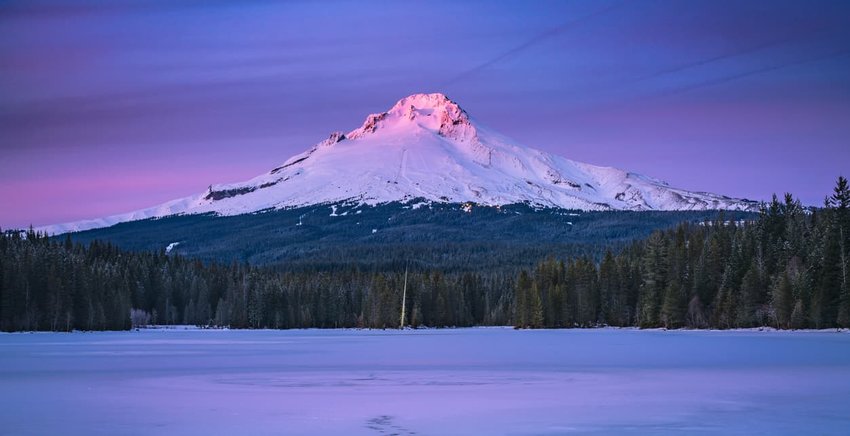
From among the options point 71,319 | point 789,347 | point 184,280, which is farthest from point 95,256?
point 789,347

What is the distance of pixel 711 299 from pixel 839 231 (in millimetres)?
19630

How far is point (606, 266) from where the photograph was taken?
13888 cm

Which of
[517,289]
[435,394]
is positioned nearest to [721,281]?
[517,289]

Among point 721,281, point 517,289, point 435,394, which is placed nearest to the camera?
point 435,394

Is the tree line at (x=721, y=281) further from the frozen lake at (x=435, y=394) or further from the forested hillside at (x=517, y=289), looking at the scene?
the frozen lake at (x=435, y=394)

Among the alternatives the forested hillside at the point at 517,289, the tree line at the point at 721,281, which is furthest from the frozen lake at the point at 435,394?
the forested hillside at the point at 517,289

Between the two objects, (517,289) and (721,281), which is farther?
(517,289)

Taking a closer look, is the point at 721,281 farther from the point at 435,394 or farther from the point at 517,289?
the point at 435,394

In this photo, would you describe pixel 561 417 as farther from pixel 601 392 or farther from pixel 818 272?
pixel 818 272

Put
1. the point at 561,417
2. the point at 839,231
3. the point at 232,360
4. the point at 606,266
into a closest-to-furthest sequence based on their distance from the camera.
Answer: the point at 561,417
the point at 232,360
the point at 839,231
the point at 606,266

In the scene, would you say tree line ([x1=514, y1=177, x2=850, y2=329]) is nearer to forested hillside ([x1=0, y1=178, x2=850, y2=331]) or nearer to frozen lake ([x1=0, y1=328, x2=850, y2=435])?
forested hillside ([x1=0, y1=178, x2=850, y2=331])

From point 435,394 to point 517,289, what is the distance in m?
109

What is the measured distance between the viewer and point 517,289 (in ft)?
474

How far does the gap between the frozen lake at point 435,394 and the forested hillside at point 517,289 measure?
44206 mm
